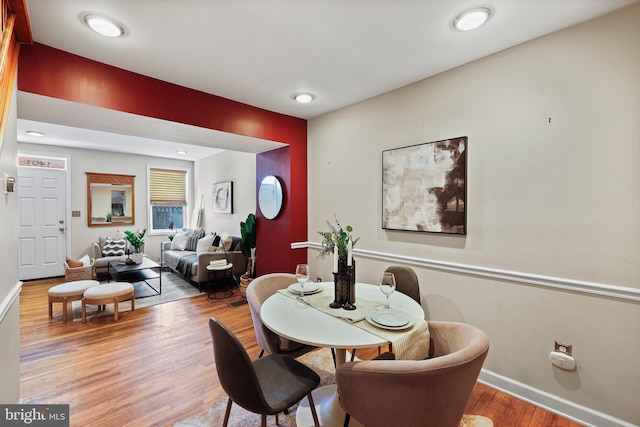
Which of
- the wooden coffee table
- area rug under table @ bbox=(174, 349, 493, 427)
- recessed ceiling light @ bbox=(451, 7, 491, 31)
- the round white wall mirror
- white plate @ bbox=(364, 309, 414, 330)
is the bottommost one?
area rug under table @ bbox=(174, 349, 493, 427)

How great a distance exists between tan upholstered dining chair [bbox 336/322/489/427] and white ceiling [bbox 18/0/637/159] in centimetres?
181

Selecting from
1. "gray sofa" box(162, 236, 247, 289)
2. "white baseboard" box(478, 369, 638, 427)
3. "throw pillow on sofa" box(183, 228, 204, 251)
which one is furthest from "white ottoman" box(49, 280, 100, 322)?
"white baseboard" box(478, 369, 638, 427)

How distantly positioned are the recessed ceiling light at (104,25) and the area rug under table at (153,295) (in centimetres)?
323

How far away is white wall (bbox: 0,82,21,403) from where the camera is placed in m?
1.42

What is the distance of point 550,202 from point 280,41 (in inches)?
82.7

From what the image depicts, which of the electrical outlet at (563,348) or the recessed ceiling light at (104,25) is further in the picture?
the electrical outlet at (563,348)

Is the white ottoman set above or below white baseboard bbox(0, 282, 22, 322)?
below

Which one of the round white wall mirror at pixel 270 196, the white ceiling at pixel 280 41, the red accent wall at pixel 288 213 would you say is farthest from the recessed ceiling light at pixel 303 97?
the round white wall mirror at pixel 270 196

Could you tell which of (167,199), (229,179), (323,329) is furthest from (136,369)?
(167,199)

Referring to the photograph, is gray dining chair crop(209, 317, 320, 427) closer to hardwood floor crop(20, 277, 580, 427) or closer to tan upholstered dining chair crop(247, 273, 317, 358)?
tan upholstered dining chair crop(247, 273, 317, 358)

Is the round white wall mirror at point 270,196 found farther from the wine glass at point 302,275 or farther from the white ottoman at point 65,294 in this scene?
the white ottoman at point 65,294

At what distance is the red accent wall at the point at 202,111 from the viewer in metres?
2.02

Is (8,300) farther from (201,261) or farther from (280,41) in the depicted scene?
(201,261)

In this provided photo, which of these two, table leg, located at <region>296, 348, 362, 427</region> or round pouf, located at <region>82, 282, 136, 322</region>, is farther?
round pouf, located at <region>82, 282, 136, 322</region>
